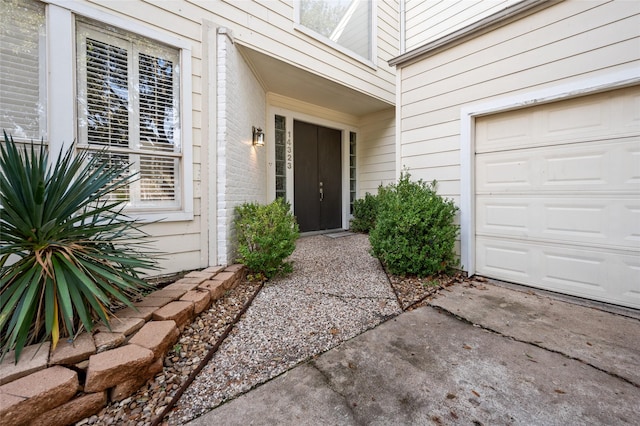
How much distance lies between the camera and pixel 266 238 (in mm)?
2787

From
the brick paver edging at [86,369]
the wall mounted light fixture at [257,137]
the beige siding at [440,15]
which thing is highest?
the beige siding at [440,15]

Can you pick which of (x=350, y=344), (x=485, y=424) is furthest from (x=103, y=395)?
(x=485, y=424)

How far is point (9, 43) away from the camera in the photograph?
2123mm

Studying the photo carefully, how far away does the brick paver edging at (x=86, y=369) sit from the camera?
3.68 ft

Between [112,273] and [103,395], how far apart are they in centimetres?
75

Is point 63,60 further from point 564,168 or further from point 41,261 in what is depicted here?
point 564,168

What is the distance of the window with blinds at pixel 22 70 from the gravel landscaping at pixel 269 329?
2.20 m

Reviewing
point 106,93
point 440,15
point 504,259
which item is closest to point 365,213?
point 504,259

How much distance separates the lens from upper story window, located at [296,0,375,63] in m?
4.27

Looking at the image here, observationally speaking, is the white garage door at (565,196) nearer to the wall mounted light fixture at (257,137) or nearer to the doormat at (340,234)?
the doormat at (340,234)

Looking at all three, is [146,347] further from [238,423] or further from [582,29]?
[582,29]

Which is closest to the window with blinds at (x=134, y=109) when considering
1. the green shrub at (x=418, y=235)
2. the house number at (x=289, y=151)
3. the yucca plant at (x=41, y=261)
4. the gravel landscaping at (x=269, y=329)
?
the yucca plant at (x=41, y=261)

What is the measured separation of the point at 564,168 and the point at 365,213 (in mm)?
3809

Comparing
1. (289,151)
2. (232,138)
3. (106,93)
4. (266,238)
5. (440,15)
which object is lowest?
(266,238)
